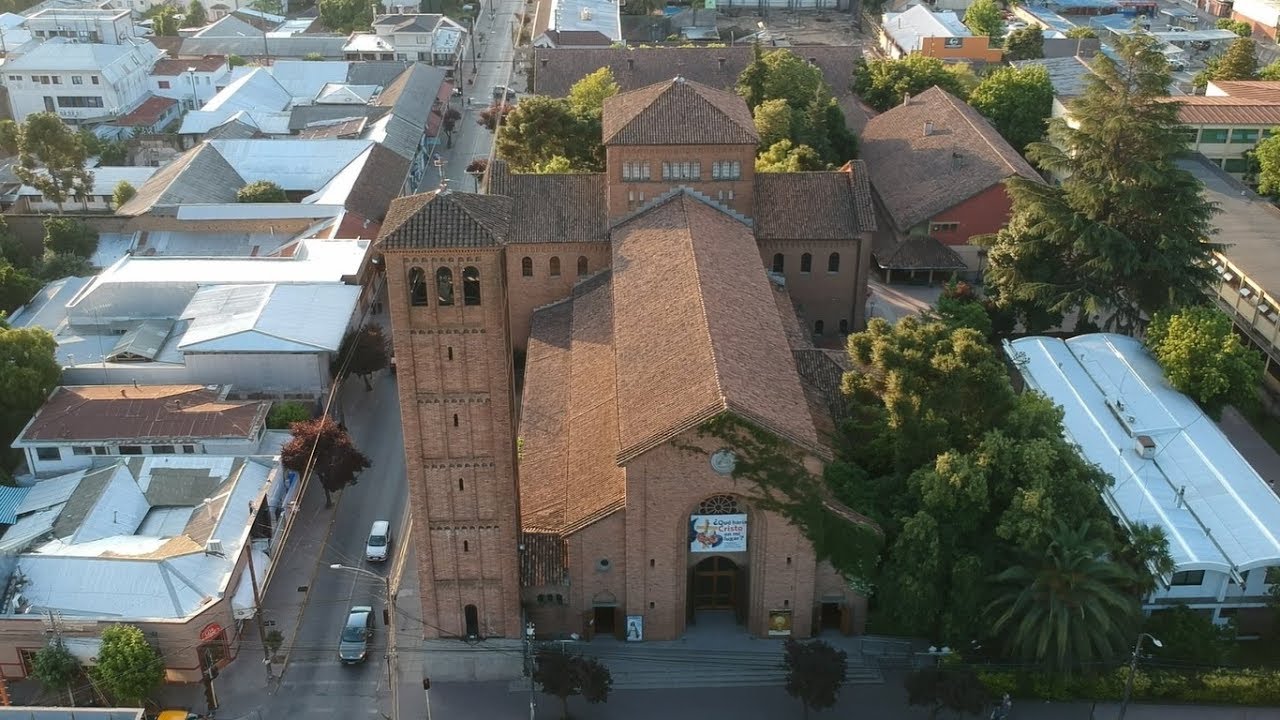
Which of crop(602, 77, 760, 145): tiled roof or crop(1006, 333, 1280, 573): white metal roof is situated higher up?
crop(602, 77, 760, 145): tiled roof

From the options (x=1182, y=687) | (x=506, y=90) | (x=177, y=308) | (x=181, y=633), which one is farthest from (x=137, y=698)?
(x=506, y=90)

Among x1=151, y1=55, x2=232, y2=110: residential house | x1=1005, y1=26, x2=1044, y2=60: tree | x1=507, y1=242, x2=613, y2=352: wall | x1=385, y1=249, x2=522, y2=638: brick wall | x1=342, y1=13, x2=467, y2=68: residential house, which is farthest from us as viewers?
x1=342, y1=13, x2=467, y2=68: residential house

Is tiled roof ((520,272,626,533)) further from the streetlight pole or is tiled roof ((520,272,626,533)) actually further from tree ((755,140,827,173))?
tree ((755,140,827,173))

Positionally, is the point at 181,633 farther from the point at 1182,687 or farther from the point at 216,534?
the point at 1182,687

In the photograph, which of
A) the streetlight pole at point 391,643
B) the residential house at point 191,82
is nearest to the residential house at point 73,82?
the residential house at point 191,82

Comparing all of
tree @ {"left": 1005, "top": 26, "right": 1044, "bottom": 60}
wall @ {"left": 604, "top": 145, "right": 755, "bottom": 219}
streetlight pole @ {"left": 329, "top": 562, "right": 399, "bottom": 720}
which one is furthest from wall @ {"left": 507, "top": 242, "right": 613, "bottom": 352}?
tree @ {"left": 1005, "top": 26, "right": 1044, "bottom": 60}

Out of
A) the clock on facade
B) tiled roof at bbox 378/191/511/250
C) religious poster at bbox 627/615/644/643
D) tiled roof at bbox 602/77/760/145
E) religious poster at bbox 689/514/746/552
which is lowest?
religious poster at bbox 627/615/644/643
